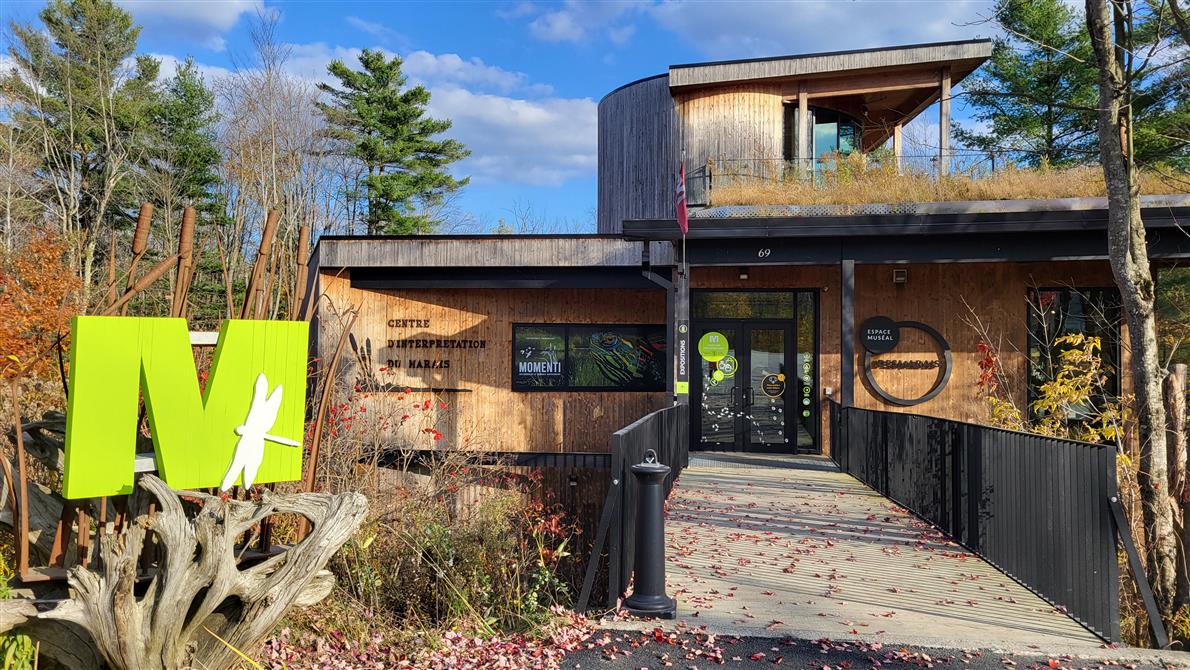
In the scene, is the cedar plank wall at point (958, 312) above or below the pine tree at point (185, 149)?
below

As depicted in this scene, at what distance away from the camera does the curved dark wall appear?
20.1 m

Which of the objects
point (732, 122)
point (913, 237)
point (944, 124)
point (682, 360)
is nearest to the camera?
point (682, 360)

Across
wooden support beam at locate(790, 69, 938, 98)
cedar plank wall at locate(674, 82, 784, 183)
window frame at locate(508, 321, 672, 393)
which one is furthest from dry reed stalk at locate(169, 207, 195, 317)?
wooden support beam at locate(790, 69, 938, 98)

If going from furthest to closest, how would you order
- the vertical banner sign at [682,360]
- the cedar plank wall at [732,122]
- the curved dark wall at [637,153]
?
1. the curved dark wall at [637,153]
2. the cedar plank wall at [732,122]
3. the vertical banner sign at [682,360]

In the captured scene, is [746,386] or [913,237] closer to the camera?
[913,237]

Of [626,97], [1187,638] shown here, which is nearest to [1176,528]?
[1187,638]

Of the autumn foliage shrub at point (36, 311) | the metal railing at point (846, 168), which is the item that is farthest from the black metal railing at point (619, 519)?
the metal railing at point (846, 168)

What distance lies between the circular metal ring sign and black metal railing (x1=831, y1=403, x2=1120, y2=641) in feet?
17.0

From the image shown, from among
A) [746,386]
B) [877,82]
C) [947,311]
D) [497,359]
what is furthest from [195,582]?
[877,82]

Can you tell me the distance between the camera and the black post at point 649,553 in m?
5.29

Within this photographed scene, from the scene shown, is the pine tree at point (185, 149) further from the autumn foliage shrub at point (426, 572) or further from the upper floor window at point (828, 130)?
the autumn foliage shrub at point (426, 572)

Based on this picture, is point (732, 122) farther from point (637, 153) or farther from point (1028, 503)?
point (1028, 503)

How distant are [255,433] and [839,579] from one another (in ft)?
14.8

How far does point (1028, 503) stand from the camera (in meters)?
6.21
